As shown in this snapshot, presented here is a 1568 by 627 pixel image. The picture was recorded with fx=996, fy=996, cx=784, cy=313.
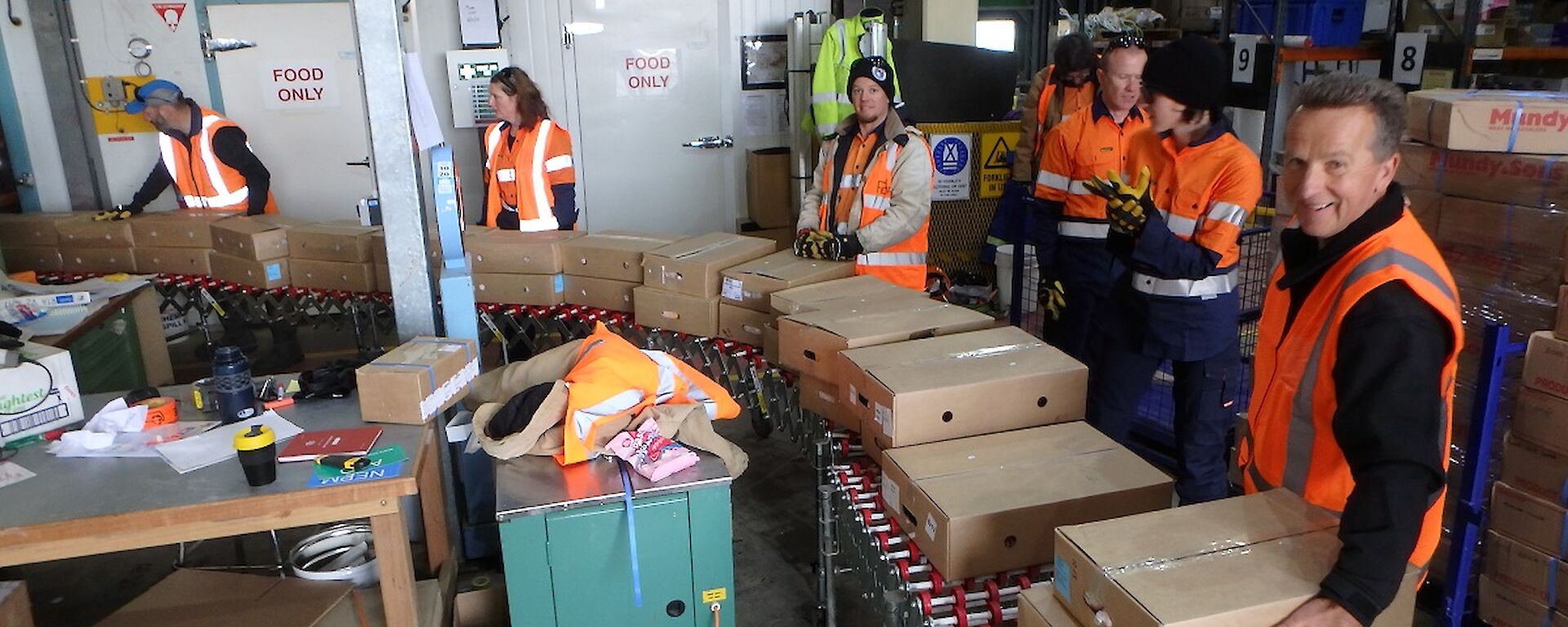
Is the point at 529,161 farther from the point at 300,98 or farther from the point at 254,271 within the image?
the point at 300,98

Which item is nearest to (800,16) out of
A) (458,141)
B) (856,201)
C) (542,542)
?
(458,141)

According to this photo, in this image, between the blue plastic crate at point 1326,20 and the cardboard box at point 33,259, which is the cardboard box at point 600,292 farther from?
the blue plastic crate at point 1326,20

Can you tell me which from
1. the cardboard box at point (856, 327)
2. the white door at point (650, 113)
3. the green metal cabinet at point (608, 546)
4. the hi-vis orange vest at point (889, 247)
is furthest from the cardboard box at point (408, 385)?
the white door at point (650, 113)

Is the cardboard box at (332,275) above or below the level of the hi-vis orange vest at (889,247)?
below

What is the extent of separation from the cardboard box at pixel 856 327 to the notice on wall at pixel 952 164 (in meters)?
2.67

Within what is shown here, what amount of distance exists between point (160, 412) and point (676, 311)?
172 cm

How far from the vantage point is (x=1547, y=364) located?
2.36 meters

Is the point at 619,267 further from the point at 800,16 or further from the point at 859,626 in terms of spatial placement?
the point at 800,16

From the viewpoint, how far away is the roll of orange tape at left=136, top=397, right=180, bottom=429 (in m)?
2.47

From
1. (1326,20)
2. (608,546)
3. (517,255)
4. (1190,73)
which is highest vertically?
(1326,20)

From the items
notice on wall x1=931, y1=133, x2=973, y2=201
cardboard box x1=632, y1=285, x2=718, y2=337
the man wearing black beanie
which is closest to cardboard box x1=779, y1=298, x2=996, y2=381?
the man wearing black beanie

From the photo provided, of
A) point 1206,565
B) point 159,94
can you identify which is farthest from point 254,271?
point 1206,565

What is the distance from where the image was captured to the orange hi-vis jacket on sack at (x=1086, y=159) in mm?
3863

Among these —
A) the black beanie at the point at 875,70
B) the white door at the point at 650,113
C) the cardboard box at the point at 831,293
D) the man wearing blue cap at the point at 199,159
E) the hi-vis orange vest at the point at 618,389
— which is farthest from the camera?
the white door at the point at 650,113
